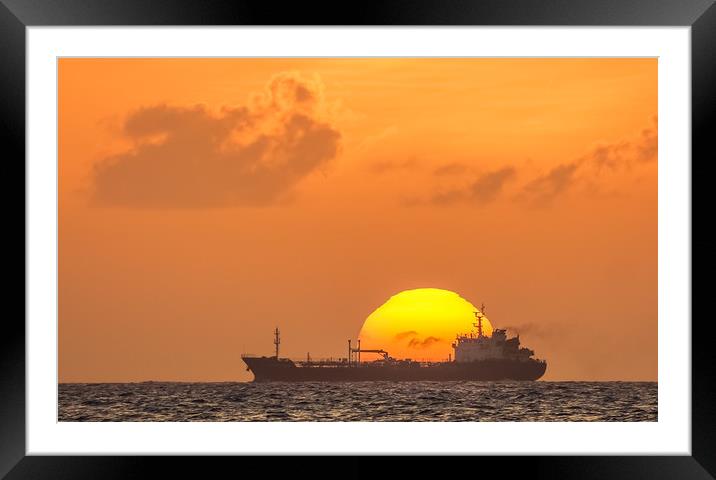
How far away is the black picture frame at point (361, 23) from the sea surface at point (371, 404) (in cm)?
2602

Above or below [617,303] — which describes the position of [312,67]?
above

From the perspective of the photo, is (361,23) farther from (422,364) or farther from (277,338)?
(422,364)

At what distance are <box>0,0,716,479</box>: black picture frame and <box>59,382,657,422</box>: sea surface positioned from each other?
85.4 ft

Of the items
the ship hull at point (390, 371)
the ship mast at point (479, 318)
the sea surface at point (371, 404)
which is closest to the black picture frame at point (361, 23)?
the sea surface at point (371, 404)

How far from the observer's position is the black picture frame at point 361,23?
2.99 meters

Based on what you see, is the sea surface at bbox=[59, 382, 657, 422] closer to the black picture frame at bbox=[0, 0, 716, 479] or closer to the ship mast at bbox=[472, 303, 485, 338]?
the ship mast at bbox=[472, 303, 485, 338]

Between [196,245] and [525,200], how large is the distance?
11567 mm

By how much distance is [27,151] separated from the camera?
308 cm

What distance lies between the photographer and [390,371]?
37.4 meters

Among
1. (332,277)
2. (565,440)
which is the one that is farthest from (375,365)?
(565,440)

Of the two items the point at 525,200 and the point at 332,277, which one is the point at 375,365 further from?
the point at 525,200

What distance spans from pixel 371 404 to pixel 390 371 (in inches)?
→ 125

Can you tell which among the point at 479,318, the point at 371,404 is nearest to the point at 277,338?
the point at 371,404

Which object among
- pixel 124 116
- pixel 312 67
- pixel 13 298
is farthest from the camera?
pixel 124 116
